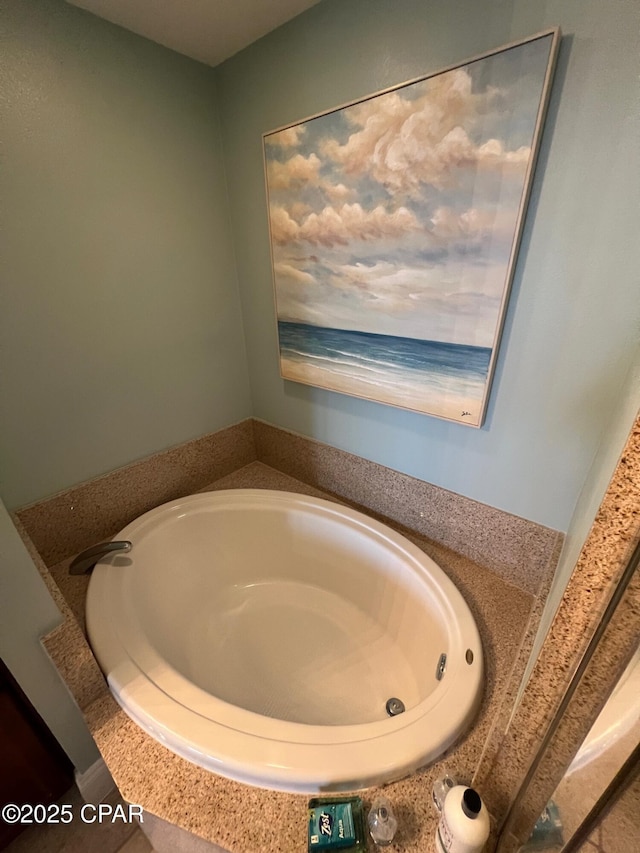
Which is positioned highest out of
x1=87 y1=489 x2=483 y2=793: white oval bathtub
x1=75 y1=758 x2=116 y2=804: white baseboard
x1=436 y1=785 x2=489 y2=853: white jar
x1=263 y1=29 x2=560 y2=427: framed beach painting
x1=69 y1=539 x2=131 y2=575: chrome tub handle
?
x1=263 y1=29 x2=560 y2=427: framed beach painting

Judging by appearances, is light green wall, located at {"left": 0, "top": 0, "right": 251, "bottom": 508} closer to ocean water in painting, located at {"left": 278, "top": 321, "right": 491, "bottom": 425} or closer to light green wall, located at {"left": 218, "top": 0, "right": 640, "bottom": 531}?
light green wall, located at {"left": 218, "top": 0, "right": 640, "bottom": 531}

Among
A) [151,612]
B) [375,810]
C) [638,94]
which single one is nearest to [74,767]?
[151,612]

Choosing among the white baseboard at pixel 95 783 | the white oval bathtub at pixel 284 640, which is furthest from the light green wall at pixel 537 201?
the white baseboard at pixel 95 783

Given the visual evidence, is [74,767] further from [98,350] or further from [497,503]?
[497,503]

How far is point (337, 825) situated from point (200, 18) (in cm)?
197

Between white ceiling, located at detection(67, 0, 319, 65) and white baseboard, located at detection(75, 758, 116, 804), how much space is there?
2.15 metres

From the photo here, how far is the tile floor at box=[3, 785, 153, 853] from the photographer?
1.02 metres

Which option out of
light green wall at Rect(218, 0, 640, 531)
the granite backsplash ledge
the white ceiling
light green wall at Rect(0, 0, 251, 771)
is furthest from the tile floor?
the white ceiling

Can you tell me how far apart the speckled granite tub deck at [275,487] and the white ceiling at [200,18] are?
1365mm

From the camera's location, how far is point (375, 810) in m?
0.66

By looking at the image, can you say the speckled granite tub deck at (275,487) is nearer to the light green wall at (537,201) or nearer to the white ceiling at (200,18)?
the light green wall at (537,201)

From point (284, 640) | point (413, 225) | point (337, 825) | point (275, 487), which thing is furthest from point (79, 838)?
point (413, 225)

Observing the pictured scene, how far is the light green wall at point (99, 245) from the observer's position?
0.96 m

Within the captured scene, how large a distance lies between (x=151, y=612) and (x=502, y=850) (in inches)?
42.8
